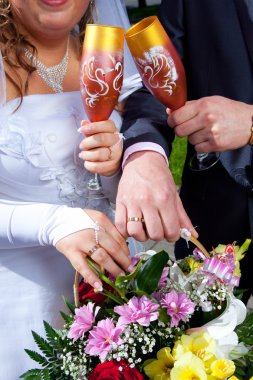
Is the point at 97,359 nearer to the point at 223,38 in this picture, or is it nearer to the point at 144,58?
the point at 144,58

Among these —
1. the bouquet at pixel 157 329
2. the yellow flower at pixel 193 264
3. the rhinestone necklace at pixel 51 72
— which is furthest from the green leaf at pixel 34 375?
the rhinestone necklace at pixel 51 72

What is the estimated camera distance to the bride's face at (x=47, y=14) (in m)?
1.93

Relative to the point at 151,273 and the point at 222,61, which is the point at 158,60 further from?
the point at 151,273

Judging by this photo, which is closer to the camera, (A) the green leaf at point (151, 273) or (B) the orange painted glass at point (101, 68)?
(A) the green leaf at point (151, 273)

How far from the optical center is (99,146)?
6.46 feet

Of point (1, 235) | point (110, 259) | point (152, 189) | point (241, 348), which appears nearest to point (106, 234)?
point (110, 259)

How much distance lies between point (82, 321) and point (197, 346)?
0.31 meters

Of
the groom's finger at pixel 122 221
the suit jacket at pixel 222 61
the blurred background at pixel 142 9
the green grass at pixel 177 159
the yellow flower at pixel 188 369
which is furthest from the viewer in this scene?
the blurred background at pixel 142 9

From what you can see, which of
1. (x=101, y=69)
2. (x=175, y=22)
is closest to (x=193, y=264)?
(x=101, y=69)

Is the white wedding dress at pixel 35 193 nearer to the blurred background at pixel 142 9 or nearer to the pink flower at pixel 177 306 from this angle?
the pink flower at pixel 177 306

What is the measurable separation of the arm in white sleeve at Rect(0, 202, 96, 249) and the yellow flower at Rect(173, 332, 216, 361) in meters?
0.41

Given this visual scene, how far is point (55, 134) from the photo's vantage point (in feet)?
6.70

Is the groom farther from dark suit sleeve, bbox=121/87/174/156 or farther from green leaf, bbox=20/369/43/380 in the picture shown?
green leaf, bbox=20/369/43/380

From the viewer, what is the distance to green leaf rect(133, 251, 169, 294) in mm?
1726
